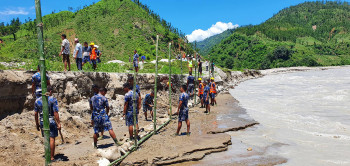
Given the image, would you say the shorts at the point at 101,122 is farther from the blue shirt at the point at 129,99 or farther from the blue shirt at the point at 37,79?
the blue shirt at the point at 37,79

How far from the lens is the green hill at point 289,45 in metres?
93.1

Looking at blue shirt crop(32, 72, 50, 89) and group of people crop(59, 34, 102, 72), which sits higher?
group of people crop(59, 34, 102, 72)

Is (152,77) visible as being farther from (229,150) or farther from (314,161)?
(314,161)

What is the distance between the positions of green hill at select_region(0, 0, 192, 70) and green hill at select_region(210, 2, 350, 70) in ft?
130

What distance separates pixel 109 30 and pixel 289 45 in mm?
93943

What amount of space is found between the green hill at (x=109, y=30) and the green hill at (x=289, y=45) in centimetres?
3958

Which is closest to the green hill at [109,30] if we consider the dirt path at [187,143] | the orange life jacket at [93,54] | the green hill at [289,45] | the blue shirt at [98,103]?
the orange life jacket at [93,54]

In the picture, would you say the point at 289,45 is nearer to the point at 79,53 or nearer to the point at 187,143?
the point at 79,53

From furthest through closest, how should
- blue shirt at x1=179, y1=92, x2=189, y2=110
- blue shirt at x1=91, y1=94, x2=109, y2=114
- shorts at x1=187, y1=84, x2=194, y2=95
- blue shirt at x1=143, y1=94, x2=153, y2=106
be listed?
shorts at x1=187, y1=84, x2=194, y2=95 → blue shirt at x1=143, y1=94, x2=153, y2=106 → blue shirt at x1=179, y1=92, x2=189, y2=110 → blue shirt at x1=91, y1=94, x2=109, y2=114

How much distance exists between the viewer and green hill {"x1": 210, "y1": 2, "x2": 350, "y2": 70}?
93.1 metres

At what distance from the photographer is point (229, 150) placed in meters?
7.25

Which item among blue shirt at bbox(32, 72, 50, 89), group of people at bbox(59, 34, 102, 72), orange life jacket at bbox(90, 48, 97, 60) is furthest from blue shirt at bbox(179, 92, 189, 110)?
orange life jacket at bbox(90, 48, 97, 60)

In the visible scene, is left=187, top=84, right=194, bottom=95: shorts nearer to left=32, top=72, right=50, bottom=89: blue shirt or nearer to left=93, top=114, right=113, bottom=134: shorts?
left=93, top=114, right=113, bottom=134: shorts

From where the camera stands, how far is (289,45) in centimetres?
11700
